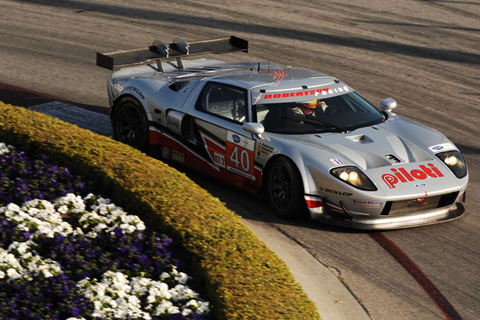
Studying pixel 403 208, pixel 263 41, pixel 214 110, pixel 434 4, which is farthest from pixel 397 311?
pixel 434 4

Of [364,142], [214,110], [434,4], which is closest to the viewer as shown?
[364,142]

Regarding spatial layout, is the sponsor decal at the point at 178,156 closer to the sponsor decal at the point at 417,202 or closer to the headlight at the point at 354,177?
the headlight at the point at 354,177

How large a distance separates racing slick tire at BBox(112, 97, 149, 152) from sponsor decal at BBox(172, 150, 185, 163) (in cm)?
47

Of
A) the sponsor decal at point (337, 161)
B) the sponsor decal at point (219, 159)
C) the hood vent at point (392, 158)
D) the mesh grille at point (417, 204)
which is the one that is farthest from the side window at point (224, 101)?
the mesh grille at point (417, 204)

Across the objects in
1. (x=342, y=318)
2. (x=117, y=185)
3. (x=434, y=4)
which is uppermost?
(x=434, y=4)

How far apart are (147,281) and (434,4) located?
56.5 feet

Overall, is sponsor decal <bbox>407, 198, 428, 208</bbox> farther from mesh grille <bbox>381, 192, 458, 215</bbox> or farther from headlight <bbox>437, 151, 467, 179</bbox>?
headlight <bbox>437, 151, 467, 179</bbox>

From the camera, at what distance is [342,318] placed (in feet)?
22.4

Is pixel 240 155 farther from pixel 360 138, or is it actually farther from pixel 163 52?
pixel 163 52

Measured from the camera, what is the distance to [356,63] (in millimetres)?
16031

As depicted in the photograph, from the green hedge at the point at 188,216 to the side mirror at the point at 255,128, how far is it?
3.54 ft

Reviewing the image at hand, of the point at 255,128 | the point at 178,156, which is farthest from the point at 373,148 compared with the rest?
the point at 178,156

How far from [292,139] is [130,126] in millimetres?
2701

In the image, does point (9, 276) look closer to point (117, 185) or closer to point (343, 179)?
point (117, 185)
